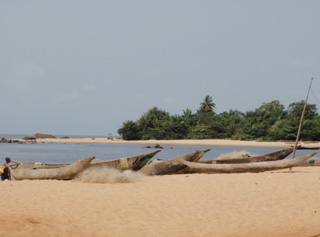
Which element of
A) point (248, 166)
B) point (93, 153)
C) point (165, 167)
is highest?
point (248, 166)

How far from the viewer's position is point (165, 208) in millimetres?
12836

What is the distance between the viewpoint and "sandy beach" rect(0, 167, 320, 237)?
10.4m

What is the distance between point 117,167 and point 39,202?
6.34 meters

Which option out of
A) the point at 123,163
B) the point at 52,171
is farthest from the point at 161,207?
the point at 52,171

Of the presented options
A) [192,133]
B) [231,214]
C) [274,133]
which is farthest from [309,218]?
[192,133]

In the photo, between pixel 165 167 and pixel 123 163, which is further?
pixel 165 167

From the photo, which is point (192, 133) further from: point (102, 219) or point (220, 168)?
point (102, 219)

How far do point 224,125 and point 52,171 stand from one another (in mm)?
65909

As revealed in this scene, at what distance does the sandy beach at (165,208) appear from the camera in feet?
34.2

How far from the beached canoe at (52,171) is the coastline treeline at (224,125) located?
5528 cm

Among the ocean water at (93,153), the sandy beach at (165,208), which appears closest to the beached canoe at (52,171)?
the sandy beach at (165,208)

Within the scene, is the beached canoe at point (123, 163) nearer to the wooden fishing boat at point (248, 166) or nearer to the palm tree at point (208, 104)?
the wooden fishing boat at point (248, 166)

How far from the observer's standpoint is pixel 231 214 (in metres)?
12.3

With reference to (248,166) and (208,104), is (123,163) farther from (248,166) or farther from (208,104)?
(208,104)
